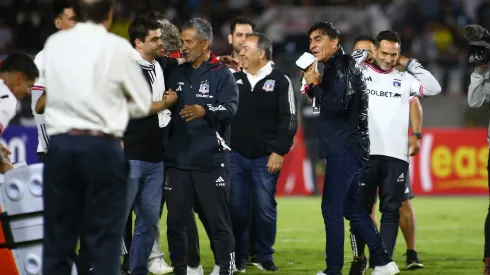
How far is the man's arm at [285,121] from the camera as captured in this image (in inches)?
369

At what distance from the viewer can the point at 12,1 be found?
20375mm

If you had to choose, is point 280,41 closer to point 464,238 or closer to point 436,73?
point 436,73

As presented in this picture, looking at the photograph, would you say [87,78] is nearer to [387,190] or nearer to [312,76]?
[312,76]

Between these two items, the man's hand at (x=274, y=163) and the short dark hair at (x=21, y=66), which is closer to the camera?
the short dark hair at (x=21, y=66)

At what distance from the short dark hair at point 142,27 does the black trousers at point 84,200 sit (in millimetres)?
2395

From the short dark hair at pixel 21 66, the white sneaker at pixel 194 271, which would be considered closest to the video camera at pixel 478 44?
the white sneaker at pixel 194 271

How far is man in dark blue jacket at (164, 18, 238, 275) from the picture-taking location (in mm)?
7562

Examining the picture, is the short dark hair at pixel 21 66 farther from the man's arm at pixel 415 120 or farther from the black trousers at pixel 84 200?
the man's arm at pixel 415 120

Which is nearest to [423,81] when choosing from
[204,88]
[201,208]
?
[204,88]

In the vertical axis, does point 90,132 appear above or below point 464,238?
above

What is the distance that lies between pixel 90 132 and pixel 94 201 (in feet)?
1.39

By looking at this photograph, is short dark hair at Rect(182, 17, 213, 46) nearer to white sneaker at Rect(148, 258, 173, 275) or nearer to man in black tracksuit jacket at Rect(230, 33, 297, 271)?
man in black tracksuit jacket at Rect(230, 33, 297, 271)

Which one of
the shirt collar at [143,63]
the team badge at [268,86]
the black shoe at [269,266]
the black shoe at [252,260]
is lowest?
the black shoe at [252,260]

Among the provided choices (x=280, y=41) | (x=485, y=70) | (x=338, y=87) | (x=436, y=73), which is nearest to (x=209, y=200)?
(x=338, y=87)
